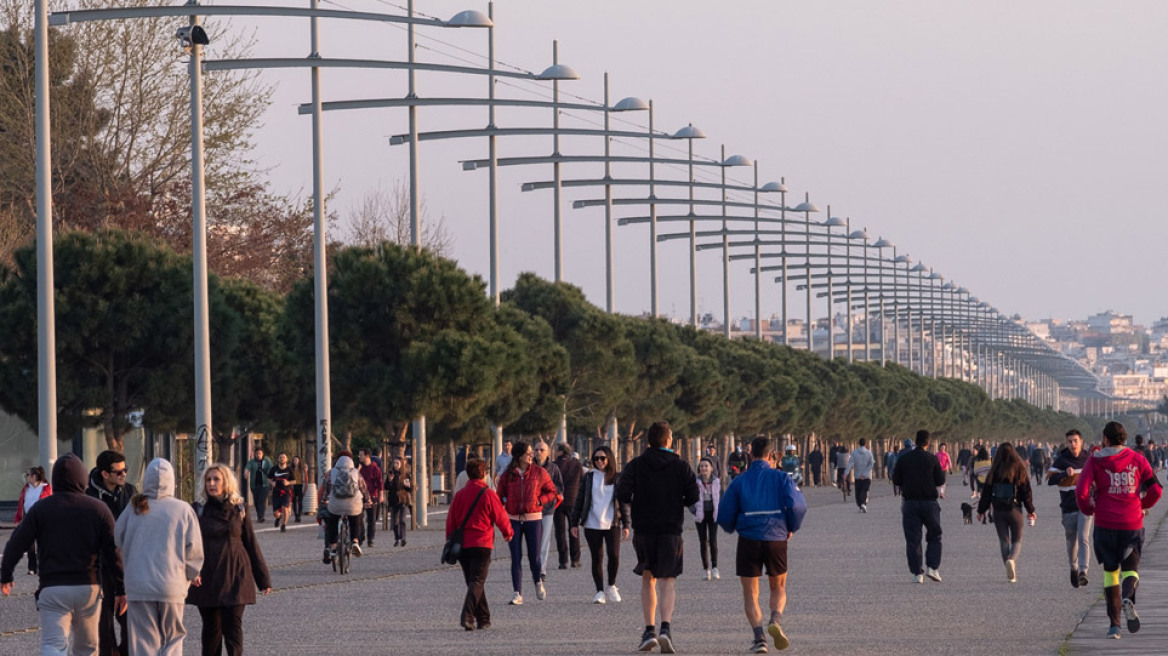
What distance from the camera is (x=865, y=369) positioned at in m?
118

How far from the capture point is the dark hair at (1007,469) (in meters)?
25.1

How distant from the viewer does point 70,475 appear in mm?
13984

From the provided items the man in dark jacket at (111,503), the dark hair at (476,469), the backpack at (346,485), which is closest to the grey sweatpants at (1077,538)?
the dark hair at (476,469)

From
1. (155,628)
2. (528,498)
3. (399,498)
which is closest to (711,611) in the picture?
(528,498)

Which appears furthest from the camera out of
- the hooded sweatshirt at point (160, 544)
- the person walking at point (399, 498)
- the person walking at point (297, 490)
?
the person walking at point (297, 490)

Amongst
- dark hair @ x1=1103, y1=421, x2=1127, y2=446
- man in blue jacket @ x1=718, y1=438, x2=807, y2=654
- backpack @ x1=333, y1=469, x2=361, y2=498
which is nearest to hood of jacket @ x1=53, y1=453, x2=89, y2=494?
man in blue jacket @ x1=718, y1=438, x2=807, y2=654

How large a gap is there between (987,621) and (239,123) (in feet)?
143

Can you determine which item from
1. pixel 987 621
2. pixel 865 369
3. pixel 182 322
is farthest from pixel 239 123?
pixel 865 369

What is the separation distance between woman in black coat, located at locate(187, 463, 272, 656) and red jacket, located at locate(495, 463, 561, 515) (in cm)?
935

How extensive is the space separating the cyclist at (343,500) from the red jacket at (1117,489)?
1328 centimetres

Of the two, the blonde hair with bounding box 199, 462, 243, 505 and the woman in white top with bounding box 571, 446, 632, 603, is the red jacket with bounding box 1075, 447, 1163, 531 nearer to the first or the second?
the woman in white top with bounding box 571, 446, 632, 603

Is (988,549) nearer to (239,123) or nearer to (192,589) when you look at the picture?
(192,589)

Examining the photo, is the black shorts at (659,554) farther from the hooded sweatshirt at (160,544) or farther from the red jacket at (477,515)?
the hooded sweatshirt at (160,544)

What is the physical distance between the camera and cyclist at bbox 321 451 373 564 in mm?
29625
